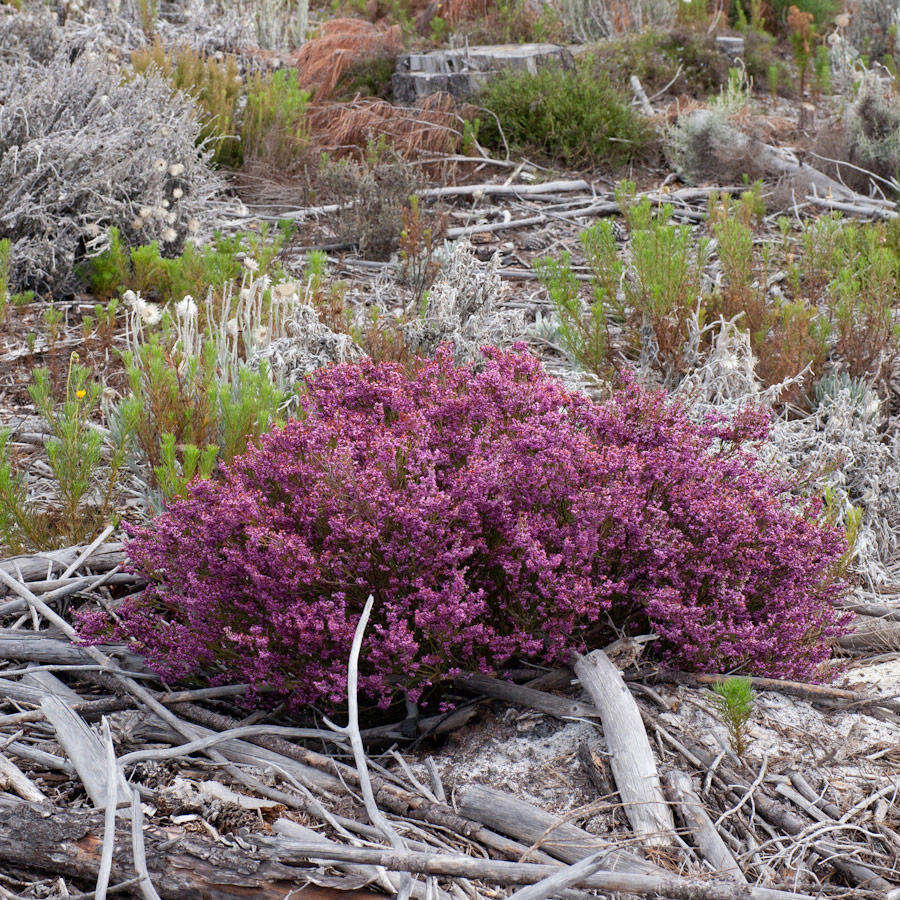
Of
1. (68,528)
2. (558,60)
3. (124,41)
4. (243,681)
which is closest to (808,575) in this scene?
(243,681)

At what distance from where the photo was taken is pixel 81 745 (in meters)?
2.28

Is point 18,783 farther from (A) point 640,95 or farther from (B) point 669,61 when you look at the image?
(B) point 669,61

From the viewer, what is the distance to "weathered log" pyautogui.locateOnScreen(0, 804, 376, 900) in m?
1.83

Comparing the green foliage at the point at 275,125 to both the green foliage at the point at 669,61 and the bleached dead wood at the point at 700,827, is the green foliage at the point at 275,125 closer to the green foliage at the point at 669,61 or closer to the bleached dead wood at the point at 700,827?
the green foliage at the point at 669,61

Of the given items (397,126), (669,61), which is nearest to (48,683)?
(397,126)

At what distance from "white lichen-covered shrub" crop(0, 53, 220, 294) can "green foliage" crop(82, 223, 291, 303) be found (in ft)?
0.49

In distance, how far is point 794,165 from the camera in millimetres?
7871

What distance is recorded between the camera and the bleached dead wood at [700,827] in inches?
79.3

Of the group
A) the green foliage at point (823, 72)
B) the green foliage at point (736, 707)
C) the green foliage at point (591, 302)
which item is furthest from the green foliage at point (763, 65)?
the green foliage at point (736, 707)

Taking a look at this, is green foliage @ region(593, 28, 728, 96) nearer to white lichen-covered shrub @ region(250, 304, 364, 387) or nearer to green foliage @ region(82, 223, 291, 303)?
green foliage @ region(82, 223, 291, 303)

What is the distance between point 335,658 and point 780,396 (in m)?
2.82

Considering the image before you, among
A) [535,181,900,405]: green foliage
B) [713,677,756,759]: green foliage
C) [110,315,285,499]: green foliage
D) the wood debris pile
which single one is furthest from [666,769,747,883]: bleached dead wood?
[535,181,900,405]: green foliage

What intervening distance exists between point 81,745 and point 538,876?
1102 millimetres

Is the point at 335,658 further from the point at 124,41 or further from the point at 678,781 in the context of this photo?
the point at 124,41
